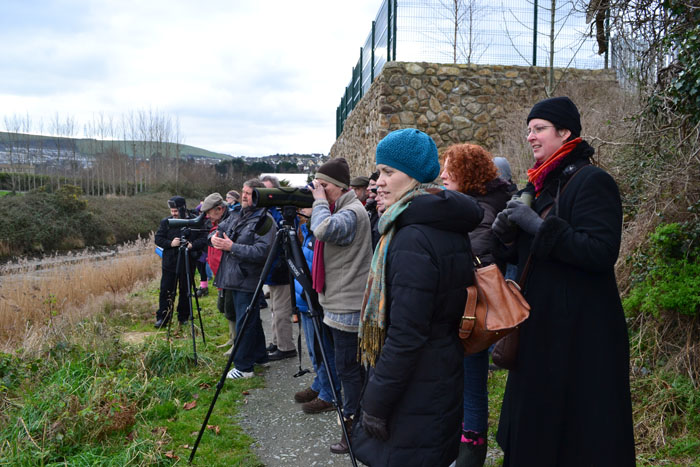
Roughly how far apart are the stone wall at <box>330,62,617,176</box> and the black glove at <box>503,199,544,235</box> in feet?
23.0

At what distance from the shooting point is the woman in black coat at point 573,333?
2033mm

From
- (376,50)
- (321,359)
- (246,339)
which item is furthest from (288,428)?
(376,50)

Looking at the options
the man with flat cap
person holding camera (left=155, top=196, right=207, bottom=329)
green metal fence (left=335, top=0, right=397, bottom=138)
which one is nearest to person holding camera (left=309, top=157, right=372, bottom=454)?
the man with flat cap

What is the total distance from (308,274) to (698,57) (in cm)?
318

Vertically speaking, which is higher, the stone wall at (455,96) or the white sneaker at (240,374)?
the stone wall at (455,96)

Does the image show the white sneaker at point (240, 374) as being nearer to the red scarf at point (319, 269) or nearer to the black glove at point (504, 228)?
the red scarf at point (319, 269)

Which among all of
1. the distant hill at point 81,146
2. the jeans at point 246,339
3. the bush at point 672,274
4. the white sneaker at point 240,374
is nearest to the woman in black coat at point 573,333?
the bush at point 672,274

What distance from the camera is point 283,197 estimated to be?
11.1 ft

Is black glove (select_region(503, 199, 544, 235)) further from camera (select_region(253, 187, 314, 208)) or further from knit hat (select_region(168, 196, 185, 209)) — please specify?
knit hat (select_region(168, 196, 185, 209))

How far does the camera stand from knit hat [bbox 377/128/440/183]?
6.75 ft

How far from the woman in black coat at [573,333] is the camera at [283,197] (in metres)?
1.63

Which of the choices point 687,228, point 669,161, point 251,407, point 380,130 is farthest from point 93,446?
point 380,130

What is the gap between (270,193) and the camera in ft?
10.7

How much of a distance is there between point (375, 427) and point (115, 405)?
2.62 metres
